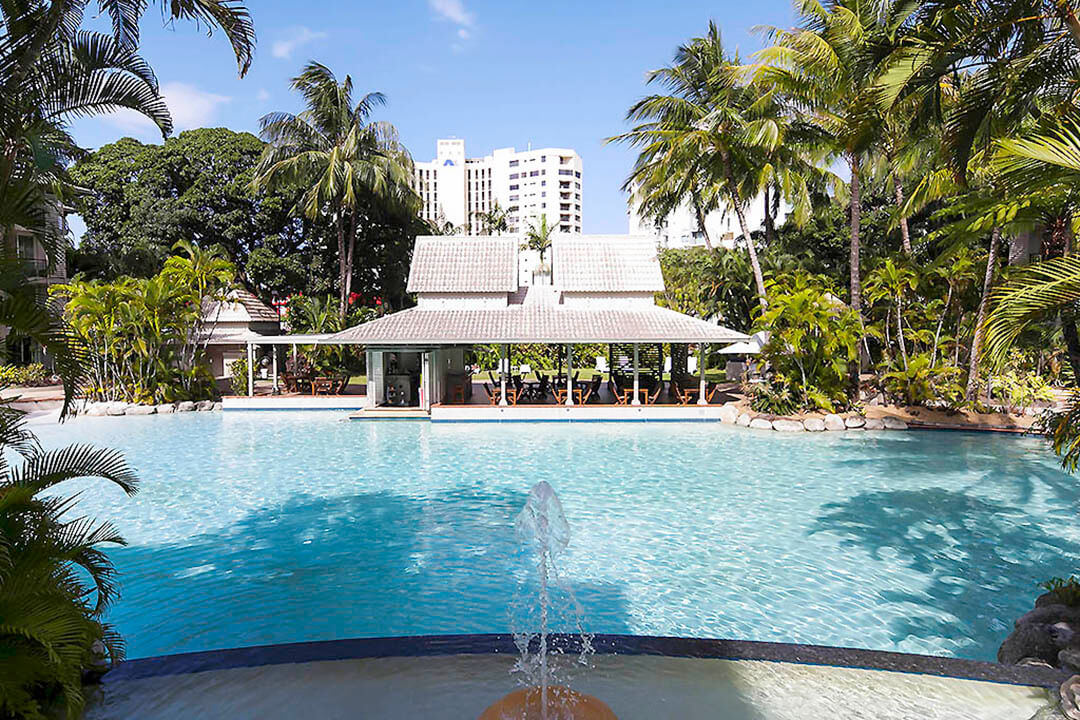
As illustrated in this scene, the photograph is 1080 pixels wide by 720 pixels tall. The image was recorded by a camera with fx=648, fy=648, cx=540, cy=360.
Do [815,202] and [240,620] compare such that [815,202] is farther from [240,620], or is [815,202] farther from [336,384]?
[240,620]

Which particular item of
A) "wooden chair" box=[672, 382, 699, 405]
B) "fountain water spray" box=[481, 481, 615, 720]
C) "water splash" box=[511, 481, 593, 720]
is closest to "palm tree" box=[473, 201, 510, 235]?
"wooden chair" box=[672, 382, 699, 405]

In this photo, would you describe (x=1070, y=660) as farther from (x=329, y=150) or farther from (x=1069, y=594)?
(x=329, y=150)

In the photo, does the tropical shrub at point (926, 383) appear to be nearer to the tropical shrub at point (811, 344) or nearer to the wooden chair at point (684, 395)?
the tropical shrub at point (811, 344)

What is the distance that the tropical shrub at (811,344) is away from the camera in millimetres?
17344

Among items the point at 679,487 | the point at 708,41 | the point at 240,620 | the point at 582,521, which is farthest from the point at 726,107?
the point at 240,620

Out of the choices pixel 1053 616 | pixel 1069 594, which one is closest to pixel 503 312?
pixel 1069 594

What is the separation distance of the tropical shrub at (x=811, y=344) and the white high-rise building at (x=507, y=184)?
82.8 m

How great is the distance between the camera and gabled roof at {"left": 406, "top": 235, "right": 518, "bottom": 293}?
20922 mm

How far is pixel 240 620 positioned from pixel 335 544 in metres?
2.23

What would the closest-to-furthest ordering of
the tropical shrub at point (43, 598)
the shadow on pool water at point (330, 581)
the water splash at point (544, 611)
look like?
the tropical shrub at point (43, 598) < the water splash at point (544, 611) < the shadow on pool water at point (330, 581)

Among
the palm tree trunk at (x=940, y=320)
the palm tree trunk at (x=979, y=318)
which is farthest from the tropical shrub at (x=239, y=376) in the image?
the palm tree trunk at (x=979, y=318)

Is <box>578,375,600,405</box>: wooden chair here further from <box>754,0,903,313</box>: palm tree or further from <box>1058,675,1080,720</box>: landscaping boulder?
<box>1058,675,1080,720</box>: landscaping boulder

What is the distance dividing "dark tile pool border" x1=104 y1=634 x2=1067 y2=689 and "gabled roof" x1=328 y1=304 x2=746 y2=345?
43.6 ft

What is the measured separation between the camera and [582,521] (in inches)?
376
